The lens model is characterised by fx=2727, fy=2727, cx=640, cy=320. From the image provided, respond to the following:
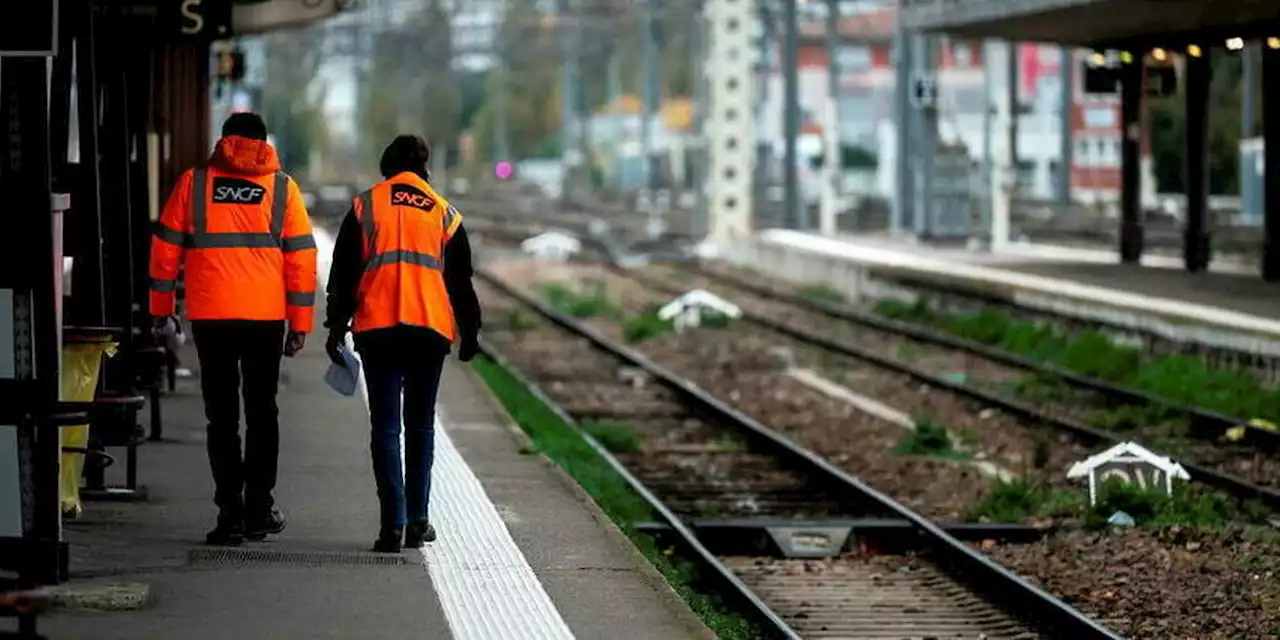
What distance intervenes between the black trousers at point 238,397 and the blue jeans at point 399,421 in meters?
0.44

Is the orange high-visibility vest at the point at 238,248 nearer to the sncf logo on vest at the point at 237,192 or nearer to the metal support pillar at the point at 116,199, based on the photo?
the sncf logo on vest at the point at 237,192

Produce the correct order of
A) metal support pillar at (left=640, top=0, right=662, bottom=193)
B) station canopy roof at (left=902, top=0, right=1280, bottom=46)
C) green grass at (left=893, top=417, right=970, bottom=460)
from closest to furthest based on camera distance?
green grass at (left=893, top=417, right=970, bottom=460) < station canopy roof at (left=902, top=0, right=1280, bottom=46) < metal support pillar at (left=640, top=0, right=662, bottom=193)

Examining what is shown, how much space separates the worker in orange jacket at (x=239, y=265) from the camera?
11.0 m

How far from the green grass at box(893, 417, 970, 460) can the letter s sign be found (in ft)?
19.5

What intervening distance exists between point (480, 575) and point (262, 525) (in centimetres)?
116

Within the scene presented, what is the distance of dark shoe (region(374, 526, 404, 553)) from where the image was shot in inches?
440

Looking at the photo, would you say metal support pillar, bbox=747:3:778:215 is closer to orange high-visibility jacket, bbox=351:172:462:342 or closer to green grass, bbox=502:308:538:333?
green grass, bbox=502:308:538:333

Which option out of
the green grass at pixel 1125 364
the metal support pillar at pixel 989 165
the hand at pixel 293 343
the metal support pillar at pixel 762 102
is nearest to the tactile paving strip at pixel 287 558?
the hand at pixel 293 343

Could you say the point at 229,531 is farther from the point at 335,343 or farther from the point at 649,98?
the point at 649,98

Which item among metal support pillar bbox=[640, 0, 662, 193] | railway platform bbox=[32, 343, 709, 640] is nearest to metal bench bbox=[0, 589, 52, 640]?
railway platform bbox=[32, 343, 709, 640]

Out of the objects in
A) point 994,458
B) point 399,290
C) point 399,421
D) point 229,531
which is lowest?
point 994,458

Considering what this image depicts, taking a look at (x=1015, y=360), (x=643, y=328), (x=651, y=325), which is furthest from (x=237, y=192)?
(x=651, y=325)

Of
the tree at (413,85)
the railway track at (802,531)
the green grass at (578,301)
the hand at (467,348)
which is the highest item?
the tree at (413,85)

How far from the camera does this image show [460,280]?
11.0 meters
